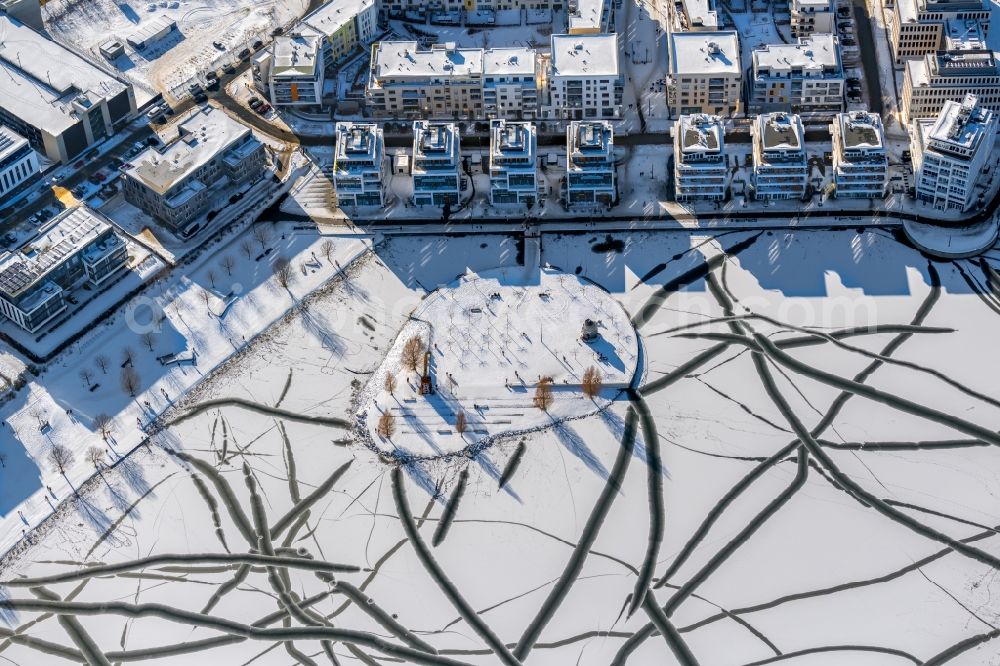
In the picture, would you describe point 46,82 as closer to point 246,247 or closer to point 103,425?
point 246,247

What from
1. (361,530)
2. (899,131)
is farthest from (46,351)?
(899,131)

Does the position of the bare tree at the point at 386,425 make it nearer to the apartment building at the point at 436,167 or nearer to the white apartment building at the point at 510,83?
the apartment building at the point at 436,167

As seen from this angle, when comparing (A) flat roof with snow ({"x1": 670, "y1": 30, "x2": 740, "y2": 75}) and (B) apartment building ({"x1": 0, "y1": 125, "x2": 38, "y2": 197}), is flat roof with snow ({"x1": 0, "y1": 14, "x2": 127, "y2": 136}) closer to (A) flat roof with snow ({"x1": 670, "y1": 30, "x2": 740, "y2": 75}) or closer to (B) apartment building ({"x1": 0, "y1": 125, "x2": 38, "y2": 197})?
(B) apartment building ({"x1": 0, "y1": 125, "x2": 38, "y2": 197})

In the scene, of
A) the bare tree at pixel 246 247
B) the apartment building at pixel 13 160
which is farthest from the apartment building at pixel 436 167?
the apartment building at pixel 13 160

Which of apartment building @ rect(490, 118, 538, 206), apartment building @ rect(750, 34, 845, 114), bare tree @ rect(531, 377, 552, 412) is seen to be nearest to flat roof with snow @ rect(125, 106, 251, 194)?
apartment building @ rect(490, 118, 538, 206)

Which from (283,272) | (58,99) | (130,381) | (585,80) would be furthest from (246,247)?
(585,80)
